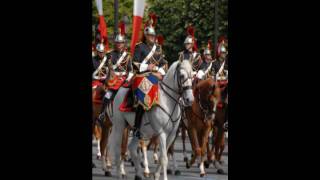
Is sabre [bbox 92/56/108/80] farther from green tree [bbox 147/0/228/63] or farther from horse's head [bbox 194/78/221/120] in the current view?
horse's head [bbox 194/78/221/120]

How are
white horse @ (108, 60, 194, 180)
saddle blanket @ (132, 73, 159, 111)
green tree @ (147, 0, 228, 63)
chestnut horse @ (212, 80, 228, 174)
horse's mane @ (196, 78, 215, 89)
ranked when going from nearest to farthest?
white horse @ (108, 60, 194, 180) → saddle blanket @ (132, 73, 159, 111) → green tree @ (147, 0, 228, 63) → horse's mane @ (196, 78, 215, 89) → chestnut horse @ (212, 80, 228, 174)

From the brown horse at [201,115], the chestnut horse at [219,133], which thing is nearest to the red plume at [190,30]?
the brown horse at [201,115]

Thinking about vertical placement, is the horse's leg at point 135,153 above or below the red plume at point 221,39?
below

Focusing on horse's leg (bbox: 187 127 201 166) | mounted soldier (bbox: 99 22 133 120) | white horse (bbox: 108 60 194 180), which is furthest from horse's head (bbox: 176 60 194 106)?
horse's leg (bbox: 187 127 201 166)

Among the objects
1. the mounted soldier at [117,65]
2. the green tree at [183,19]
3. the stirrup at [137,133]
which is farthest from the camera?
the mounted soldier at [117,65]

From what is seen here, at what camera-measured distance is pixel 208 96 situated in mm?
20500

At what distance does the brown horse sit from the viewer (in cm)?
2039

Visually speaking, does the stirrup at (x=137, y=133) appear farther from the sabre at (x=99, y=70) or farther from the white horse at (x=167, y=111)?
the sabre at (x=99, y=70)

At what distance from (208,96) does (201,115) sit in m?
0.65

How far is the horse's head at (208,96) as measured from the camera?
20359 mm

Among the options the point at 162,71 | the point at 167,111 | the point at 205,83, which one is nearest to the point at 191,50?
the point at 205,83
